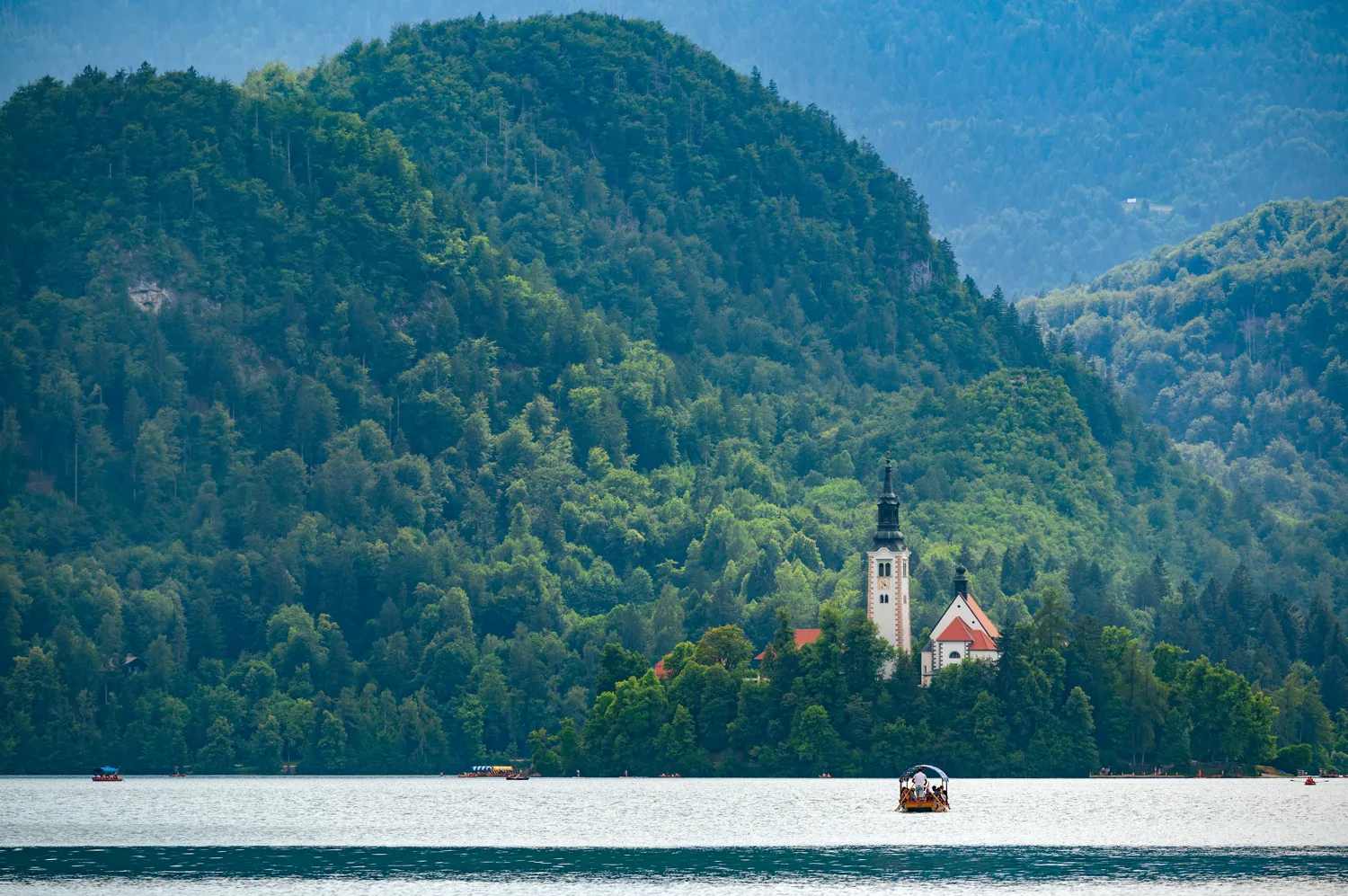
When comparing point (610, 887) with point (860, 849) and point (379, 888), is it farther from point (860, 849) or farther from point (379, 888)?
point (860, 849)

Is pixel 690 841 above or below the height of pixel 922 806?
below

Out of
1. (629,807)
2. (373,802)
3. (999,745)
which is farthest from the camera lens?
(999,745)

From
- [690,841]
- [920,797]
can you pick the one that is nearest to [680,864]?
[690,841]

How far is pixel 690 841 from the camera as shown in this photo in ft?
449

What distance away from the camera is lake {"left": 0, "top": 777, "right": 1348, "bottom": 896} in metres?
114

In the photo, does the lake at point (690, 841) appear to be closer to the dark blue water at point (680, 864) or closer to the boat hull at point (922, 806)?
the dark blue water at point (680, 864)

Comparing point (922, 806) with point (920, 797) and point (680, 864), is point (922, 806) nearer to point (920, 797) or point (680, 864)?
point (920, 797)

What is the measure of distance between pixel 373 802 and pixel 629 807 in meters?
21.9

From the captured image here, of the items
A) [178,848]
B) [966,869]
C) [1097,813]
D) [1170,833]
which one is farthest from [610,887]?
[1097,813]

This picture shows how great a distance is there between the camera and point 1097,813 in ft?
511

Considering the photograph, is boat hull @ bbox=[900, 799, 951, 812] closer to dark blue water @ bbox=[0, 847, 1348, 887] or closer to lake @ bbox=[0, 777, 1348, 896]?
lake @ bbox=[0, 777, 1348, 896]

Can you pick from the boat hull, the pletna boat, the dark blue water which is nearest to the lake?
the dark blue water

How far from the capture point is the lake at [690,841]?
114 metres

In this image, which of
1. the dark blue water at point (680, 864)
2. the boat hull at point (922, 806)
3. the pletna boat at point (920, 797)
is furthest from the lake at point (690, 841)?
the pletna boat at point (920, 797)
